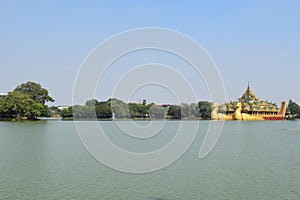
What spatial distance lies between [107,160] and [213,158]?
5.34 meters

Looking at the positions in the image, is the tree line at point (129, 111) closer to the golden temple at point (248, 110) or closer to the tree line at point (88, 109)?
the tree line at point (88, 109)

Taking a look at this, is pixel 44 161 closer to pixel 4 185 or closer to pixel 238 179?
pixel 4 185

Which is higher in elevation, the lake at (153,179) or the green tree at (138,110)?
the green tree at (138,110)

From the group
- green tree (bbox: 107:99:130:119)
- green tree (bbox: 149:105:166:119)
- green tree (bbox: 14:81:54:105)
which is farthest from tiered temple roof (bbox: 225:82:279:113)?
green tree (bbox: 14:81:54:105)

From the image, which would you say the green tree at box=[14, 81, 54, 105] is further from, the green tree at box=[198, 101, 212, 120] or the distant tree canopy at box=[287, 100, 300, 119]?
the distant tree canopy at box=[287, 100, 300, 119]

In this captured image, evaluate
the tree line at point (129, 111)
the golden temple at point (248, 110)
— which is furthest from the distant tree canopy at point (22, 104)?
the golden temple at point (248, 110)

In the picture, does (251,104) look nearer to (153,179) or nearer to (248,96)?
(248,96)

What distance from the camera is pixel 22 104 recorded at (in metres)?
56.8

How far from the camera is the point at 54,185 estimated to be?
1142 centimetres

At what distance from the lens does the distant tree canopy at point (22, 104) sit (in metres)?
56.2

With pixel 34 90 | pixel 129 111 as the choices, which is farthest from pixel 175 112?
pixel 34 90

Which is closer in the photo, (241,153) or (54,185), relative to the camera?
(54,185)

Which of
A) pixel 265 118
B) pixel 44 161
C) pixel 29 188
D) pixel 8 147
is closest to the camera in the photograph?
pixel 29 188

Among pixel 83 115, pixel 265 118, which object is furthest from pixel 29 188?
pixel 265 118
